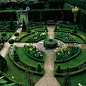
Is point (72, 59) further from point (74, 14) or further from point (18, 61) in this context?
point (74, 14)

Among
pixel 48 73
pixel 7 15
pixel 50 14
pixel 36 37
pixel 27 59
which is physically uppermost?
pixel 50 14

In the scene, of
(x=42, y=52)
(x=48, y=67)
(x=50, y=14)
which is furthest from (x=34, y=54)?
(x=50, y=14)

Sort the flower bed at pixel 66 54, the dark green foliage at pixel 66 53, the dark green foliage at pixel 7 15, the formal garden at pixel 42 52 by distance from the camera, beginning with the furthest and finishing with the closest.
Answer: the dark green foliage at pixel 7 15, the dark green foliage at pixel 66 53, the flower bed at pixel 66 54, the formal garden at pixel 42 52

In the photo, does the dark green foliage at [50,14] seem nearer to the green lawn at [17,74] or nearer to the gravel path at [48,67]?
the gravel path at [48,67]

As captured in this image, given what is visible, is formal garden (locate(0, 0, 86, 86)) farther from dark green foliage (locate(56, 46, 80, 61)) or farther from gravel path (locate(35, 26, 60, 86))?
gravel path (locate(35, 26, 60, 86))

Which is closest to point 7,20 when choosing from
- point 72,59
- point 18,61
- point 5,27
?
A: point 5,27

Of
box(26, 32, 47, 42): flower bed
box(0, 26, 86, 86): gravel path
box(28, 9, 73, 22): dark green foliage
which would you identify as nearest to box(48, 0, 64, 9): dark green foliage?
box(28, 9, 73, 22): dark green foliage

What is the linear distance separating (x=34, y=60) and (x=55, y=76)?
371cm

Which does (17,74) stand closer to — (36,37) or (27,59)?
(27,59)

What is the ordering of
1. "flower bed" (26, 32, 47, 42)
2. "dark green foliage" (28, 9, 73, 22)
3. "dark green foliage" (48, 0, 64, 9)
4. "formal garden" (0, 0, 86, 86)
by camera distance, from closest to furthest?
"formal garden" (0, 0, 86, 86)
"flower bed" (26, 32, 47, 42)
"dark green foliage" (28, 9, 73, 22)
"dark green foliage" (48, 0, 64, 9)

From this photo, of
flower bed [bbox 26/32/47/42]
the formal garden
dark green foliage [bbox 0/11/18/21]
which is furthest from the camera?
dark green foliage [bbox 0/11/18/21]

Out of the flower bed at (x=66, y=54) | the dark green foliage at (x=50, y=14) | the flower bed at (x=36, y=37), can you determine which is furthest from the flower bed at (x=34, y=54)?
the dark green foliage at (x=50, y=14)

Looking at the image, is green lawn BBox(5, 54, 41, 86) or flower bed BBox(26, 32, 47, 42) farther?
flower bed BBox(26, 32, 47, 42)

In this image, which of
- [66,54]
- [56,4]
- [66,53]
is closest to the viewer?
[66,54]
